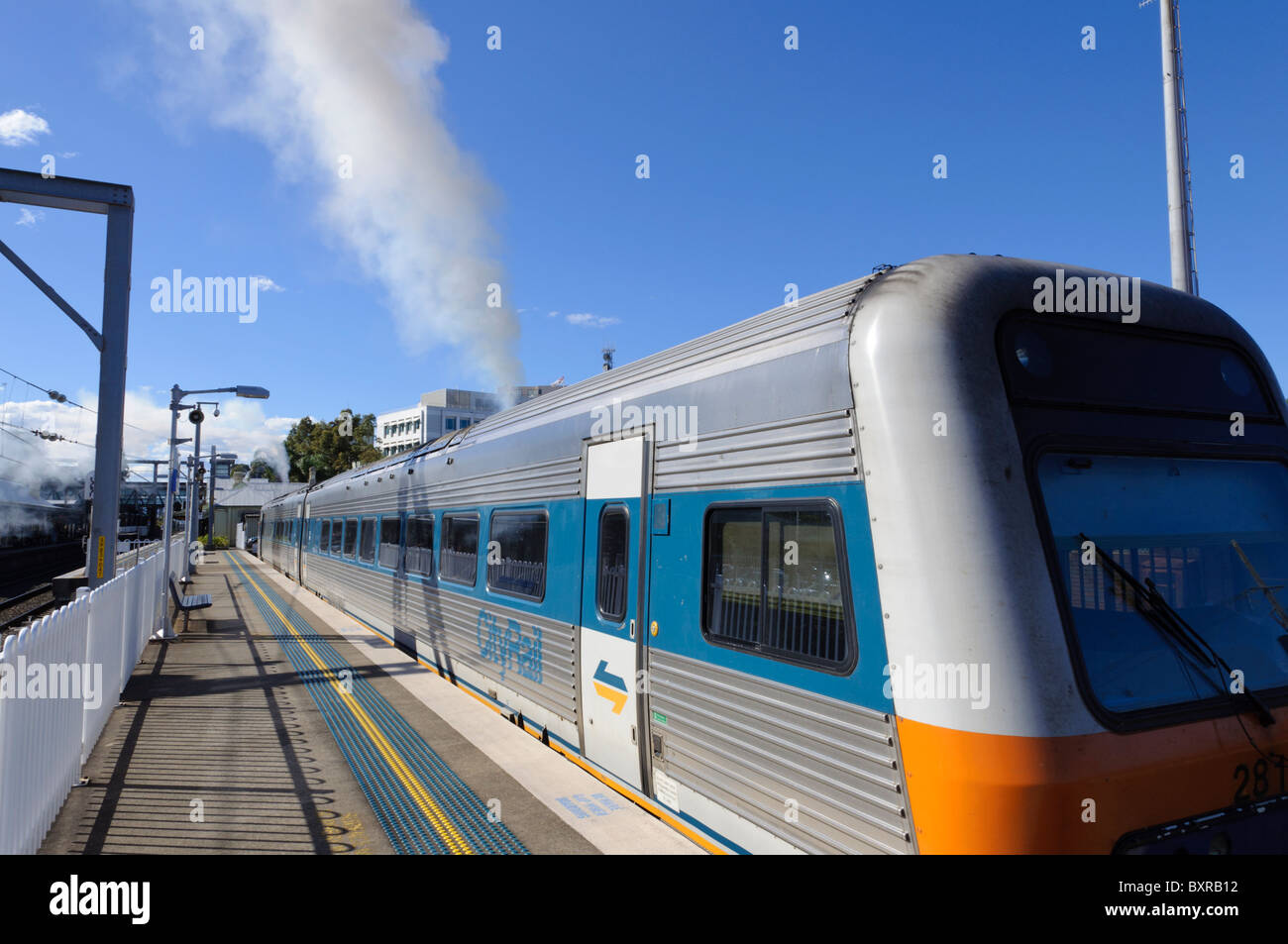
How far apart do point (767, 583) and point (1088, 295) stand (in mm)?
1932

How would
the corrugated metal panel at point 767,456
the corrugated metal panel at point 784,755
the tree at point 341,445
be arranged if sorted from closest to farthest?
the corrugated metal panel at point 784,755, the corrugated metal panel at point 767,456, the tree at point 341,445

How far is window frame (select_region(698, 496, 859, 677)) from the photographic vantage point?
335cm

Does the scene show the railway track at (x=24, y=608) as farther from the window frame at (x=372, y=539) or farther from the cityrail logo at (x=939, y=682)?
the cityrail logo at (x=939, y=682)

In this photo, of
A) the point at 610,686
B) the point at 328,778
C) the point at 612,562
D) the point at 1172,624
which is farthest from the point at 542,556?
the point at 1172,624

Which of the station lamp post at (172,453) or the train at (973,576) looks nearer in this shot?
the train at (973,576)

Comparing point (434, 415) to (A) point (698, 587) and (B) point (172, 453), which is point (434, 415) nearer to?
(B) point (172, 453)

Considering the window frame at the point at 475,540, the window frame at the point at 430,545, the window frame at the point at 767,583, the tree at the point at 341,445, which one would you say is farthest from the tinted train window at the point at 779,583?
the tree at the point at 341,445

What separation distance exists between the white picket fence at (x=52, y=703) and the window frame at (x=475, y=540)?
3388 millimetres

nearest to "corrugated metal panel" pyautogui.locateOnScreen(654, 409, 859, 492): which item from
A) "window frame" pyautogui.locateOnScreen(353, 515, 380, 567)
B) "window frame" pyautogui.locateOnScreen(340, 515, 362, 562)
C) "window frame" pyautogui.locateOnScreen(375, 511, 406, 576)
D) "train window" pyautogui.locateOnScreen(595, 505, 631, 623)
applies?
"train window" pyautogui.locateOnScreen(595, 505, 631, 623)

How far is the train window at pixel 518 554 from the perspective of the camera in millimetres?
6762

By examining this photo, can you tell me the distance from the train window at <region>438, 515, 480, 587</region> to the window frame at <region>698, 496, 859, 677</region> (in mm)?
4539

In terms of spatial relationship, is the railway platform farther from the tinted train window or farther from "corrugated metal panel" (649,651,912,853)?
the tinted train window
